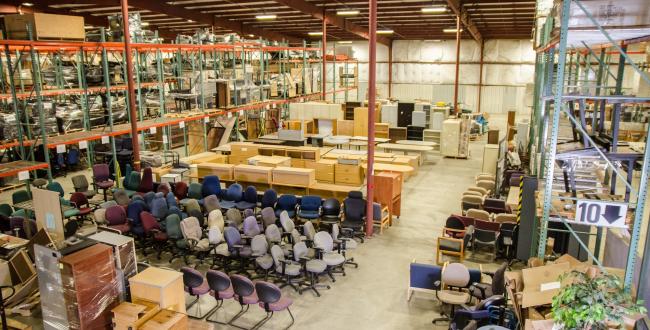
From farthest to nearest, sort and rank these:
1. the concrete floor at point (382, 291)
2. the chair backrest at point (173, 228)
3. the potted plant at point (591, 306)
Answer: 1. the chair backrest at point (173, 228)
2. the concrete floor at point (382, 291)
3. the potted plant at point (591, 306)

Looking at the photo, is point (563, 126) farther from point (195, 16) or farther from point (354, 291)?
point (195, 16)

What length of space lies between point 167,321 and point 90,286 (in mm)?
1026

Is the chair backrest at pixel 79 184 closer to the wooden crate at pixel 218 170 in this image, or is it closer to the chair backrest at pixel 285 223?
the wooden crate at pixel 218 170

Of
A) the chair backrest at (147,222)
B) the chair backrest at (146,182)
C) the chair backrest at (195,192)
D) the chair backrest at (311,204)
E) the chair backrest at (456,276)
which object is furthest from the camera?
the chair backrest at (146,182)

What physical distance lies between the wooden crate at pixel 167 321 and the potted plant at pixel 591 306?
4.07 m

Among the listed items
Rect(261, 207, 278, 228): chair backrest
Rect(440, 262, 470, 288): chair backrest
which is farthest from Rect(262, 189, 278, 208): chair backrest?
Rect(440, 262, 470, 288): chair backrest

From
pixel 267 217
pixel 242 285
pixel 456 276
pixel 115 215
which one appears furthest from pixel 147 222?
pixel 456 276

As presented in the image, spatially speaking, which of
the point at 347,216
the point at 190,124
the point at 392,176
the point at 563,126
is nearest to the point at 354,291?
the point at 347,216

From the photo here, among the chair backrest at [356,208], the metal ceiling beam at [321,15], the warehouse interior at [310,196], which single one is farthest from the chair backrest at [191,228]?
the metal ceiling beam at [321,15]

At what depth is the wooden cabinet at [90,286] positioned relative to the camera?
5348mm

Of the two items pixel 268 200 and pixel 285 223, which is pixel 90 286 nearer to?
pixel 285 223

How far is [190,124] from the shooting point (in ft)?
53.3

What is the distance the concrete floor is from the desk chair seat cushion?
0.39m

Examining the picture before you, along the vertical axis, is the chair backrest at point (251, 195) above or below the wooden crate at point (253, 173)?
below
